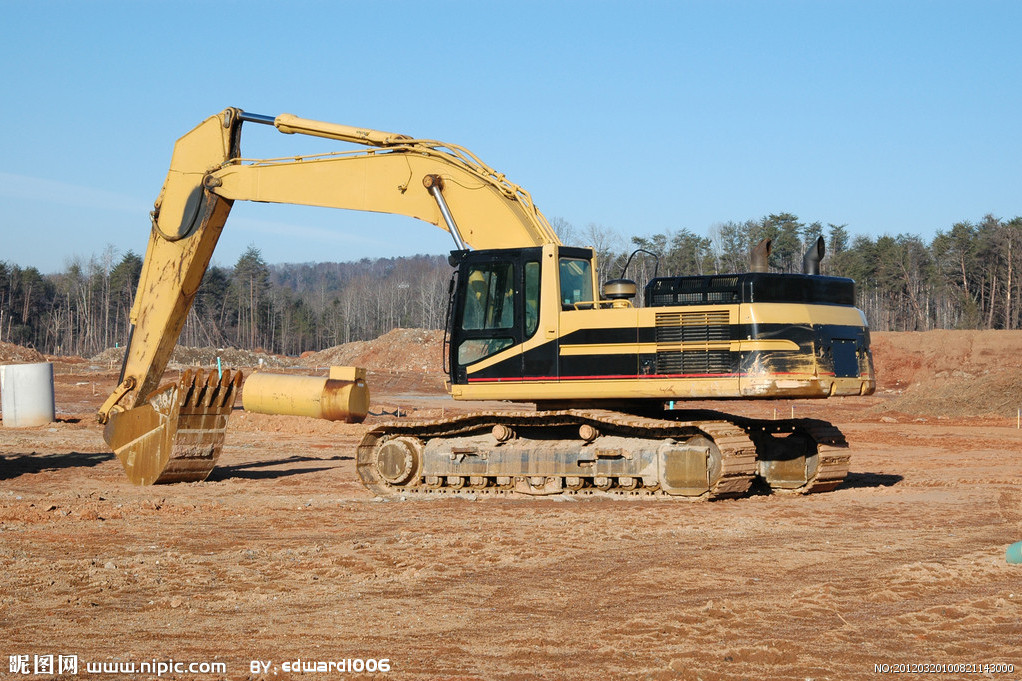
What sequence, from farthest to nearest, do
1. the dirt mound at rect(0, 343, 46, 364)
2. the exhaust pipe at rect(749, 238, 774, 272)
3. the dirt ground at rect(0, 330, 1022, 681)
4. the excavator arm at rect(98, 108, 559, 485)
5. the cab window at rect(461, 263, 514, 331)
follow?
the dirt mound at rect(0, 343, 46, 364), the excavator arm at rect(98, 108, 559, 485), the exhaust pipe at rect(749, 238, 774, 272), the cab window at rect(461, 263, 514, 331), the dirt ground at rect(0, 330, 1022, 681)

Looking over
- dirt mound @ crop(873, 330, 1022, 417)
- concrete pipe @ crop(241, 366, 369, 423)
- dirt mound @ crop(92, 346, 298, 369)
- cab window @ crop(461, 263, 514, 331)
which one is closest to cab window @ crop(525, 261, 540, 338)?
cab window @ crop(461, 263, 514, 331)

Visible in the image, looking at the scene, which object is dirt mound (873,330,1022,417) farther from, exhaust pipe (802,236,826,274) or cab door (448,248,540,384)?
cab door (448,248,540,384)

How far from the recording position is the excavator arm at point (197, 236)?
13719 millimetres

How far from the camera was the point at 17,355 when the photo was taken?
59031mm

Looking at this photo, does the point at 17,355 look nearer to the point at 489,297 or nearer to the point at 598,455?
the point at 489,297

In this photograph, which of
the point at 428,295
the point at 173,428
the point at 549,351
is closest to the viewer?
the point at 549,351

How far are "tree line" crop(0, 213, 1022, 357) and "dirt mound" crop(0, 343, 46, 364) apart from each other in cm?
1035

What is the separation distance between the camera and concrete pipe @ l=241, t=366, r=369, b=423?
1964 cm

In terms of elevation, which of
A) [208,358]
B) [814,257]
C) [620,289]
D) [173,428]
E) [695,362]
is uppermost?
[814,257]

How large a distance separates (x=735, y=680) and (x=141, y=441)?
1144cm

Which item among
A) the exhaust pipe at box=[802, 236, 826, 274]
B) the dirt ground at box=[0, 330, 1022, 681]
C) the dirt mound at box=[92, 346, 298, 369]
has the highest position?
the exhaust pipe at box=[802, 236, 826, 274]

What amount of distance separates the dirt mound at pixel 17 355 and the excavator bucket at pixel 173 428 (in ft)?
154

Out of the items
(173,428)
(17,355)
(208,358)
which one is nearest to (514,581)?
(173,428)

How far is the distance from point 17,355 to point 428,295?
75.3m
